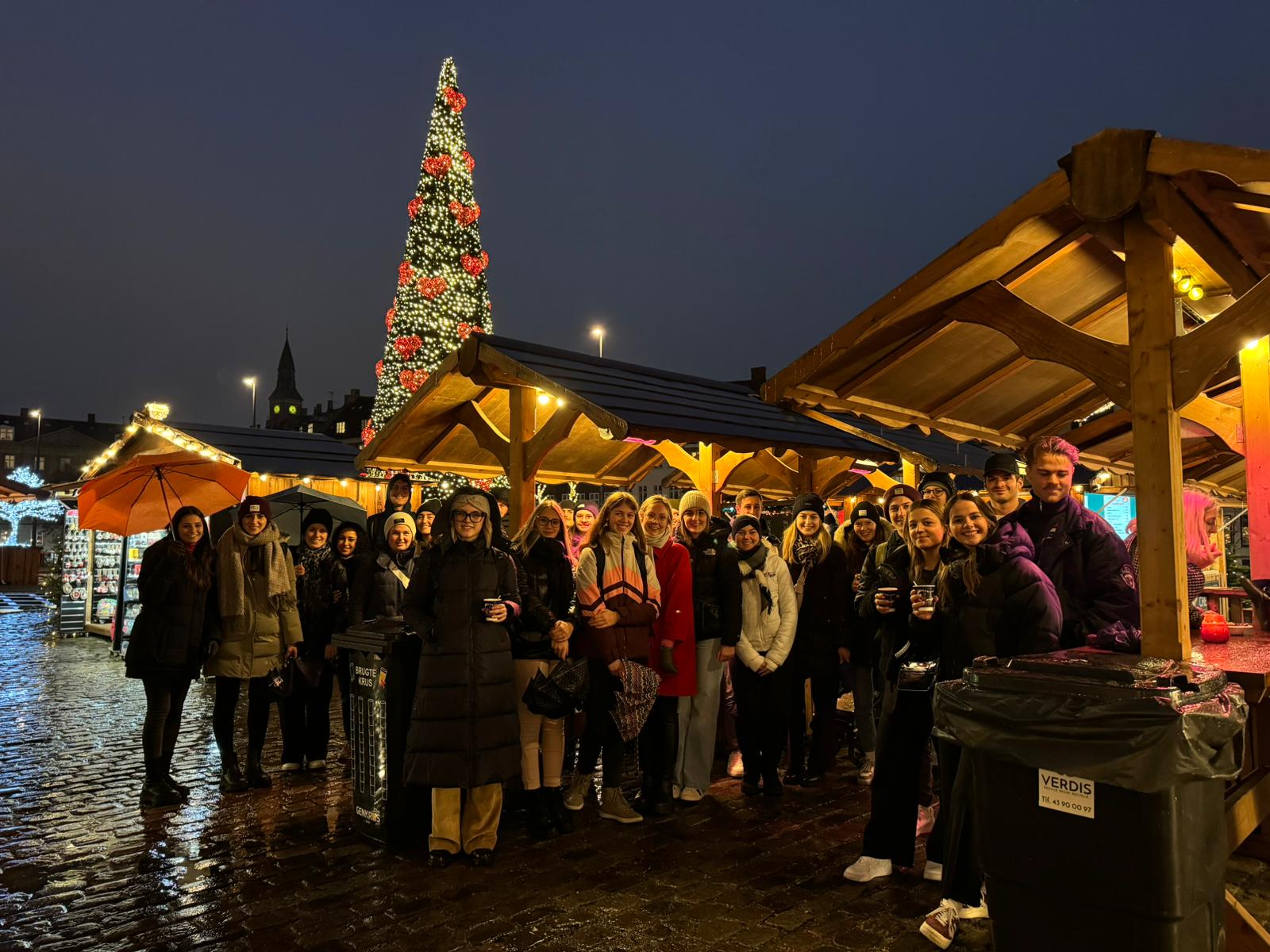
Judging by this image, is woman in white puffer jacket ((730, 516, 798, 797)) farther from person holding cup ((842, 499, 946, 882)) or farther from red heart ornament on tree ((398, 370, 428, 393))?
red heart ornament on tree ((398, 370, 428, 393))

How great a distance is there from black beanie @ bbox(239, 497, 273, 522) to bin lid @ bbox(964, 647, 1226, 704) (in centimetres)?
496

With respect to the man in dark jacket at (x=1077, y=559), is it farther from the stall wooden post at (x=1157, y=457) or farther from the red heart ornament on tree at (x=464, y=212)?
the red heart ornament on tree at (x=464, y=212)

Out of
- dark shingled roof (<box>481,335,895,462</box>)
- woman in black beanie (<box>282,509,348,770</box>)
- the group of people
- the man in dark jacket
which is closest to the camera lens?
the man in dark jacket

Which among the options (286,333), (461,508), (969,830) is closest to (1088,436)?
(969,830)

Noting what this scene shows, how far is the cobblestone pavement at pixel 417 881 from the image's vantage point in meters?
3.79

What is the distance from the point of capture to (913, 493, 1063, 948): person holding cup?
379cm

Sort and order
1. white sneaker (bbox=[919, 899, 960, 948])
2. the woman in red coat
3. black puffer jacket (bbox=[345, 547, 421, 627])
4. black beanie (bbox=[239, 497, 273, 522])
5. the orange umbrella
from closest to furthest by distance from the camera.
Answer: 1. white sneaker (bbox=[919, 899, 960, 948])
2. the woman in red coat
3. black beanie (bbox=[239, 497, 273, 522])
4. black puffer jacket (bbox=[345, 547, 421, 627])
5. the orange umbrella

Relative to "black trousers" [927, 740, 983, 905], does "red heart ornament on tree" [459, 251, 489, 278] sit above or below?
above

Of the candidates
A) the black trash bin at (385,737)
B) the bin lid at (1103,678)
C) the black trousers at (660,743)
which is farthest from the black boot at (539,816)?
the bin lid at (1103,678)

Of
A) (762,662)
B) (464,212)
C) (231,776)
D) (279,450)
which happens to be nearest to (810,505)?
(762,662)

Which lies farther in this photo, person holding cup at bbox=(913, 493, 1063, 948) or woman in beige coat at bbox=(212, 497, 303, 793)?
woman in beige coat at bbox=(212, 497, 303, 793)

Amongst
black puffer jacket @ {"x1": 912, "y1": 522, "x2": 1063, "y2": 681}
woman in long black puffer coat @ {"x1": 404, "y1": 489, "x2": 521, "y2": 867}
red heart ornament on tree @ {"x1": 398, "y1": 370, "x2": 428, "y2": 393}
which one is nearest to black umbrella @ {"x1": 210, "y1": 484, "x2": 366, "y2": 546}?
woman in long black puffer coat @ {"x1": 404, "y1": 489, "x2": 521, "y2": 867}

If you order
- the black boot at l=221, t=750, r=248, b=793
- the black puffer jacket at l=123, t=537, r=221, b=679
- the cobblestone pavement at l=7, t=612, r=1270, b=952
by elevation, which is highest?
the black puffer jacket at l=123, t=537, r=221, b=679

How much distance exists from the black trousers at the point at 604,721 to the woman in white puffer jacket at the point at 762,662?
3.34ft
